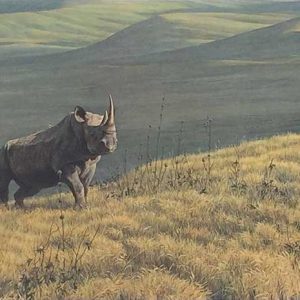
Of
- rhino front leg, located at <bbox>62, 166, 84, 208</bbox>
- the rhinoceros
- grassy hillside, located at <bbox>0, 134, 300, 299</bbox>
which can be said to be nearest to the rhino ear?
the rhinoceros

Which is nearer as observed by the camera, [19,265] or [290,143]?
[19,265]

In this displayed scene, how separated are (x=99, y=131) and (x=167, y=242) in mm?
2164

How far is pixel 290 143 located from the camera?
→ 15.8 meters

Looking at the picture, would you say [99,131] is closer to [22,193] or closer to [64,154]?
[64,154]

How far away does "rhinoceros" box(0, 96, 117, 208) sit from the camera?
1010cm

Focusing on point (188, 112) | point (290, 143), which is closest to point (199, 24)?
point (188, 112)

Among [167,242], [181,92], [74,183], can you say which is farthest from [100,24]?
[167,242]

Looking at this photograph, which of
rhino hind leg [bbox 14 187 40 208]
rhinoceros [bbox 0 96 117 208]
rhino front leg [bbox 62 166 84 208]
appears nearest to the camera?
rhinoceros [bbox 0 96 117 208]

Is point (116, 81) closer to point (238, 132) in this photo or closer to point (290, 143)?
point (238, 132)

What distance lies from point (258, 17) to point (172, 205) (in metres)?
109

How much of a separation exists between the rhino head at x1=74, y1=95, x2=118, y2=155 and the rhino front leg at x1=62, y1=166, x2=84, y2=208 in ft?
1.57

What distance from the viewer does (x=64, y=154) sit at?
10.6 metres

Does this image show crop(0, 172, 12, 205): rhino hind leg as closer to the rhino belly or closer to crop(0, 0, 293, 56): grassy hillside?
the rhino belly

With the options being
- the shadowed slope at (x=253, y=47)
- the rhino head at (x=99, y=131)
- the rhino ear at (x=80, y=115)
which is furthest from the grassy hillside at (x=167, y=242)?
the shadowed slope at (x=253, y=47)
